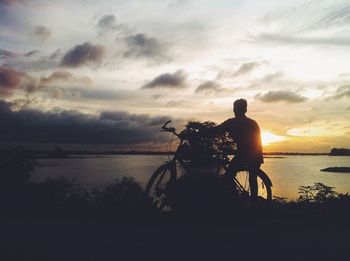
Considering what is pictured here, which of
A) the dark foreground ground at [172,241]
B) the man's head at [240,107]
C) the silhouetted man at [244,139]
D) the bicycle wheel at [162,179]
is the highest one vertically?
the man's head at [240,107]

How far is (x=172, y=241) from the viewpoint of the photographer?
574 centimetres

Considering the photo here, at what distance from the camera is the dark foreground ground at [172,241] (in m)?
4.95

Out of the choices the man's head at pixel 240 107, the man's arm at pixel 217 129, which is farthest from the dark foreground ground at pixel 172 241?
the man's head at pixel 240 107

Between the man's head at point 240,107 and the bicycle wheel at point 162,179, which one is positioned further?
the bicycle wheel at point 162,179

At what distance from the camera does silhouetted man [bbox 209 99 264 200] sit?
701 cm

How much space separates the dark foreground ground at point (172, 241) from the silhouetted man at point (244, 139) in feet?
3.42

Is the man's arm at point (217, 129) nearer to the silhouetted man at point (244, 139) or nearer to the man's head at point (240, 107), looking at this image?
the silhouetted man at point (244, 139)

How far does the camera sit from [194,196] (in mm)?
7348

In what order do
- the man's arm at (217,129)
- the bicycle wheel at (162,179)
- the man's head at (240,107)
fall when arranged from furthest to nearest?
1. the bicycle wheel at (162,179)
2. the man's head at (240,107)
3. the man's arm at (217,129)

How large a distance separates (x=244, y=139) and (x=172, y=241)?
2.49 meters

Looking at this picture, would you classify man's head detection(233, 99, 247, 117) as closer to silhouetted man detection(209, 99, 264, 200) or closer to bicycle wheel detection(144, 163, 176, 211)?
silhouetted man detection(209, 99, 264, 200)

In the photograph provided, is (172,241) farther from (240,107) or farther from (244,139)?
(240,107)

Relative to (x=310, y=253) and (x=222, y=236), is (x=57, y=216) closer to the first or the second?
(x=222, y=236)

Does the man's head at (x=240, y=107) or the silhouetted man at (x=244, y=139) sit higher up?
the man's head at (x=240, y=107)
